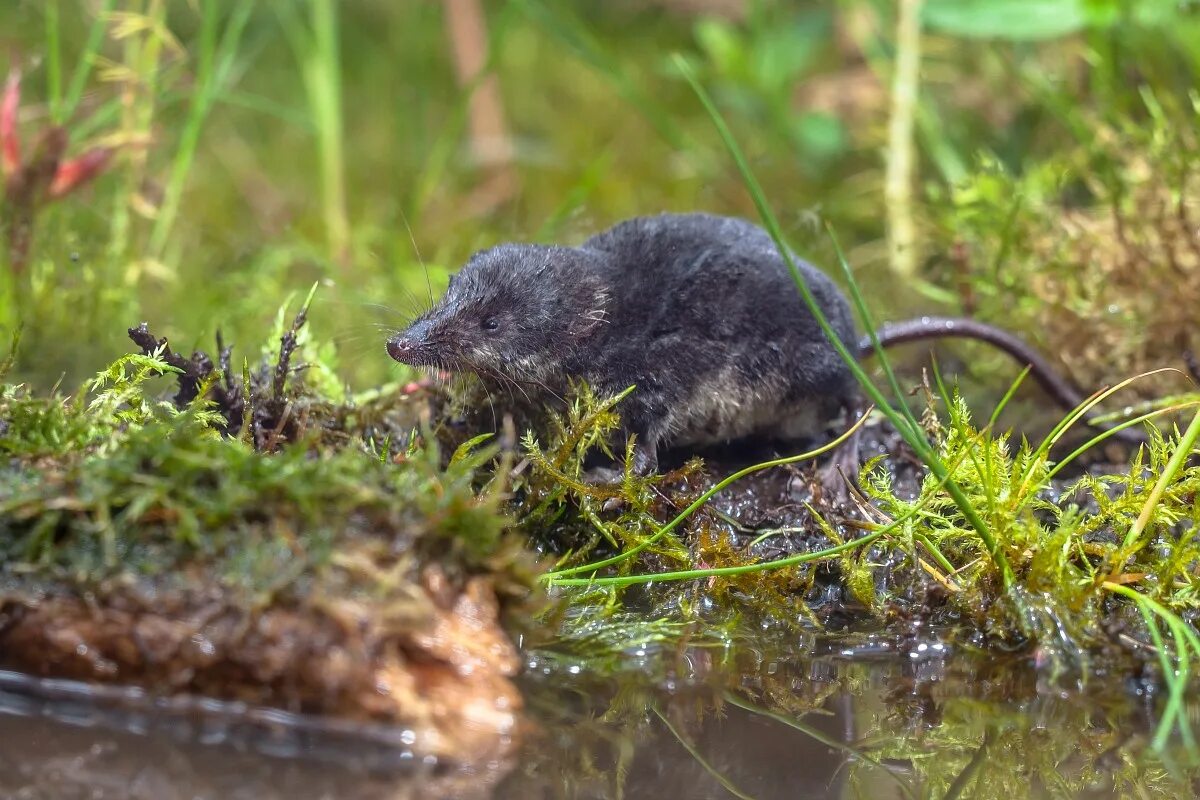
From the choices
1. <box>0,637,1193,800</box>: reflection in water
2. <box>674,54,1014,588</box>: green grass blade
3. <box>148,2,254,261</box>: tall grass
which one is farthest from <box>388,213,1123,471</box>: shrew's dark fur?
<box>148,2,254,261</box>: tall grass

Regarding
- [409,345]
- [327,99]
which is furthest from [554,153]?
[409,345]

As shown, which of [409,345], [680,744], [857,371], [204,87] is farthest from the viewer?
[204,87]

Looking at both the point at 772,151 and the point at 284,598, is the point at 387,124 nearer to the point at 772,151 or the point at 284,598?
the point at 772,151

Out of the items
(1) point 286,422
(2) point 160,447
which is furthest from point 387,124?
(2) point 160,447

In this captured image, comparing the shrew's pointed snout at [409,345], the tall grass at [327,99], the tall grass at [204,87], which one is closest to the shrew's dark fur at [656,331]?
the shrew's pointed snout at [409,345]

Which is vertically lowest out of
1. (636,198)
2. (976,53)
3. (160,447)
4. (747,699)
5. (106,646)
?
(747,699)

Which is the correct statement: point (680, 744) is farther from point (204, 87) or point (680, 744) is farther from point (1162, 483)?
point (204, 87)
